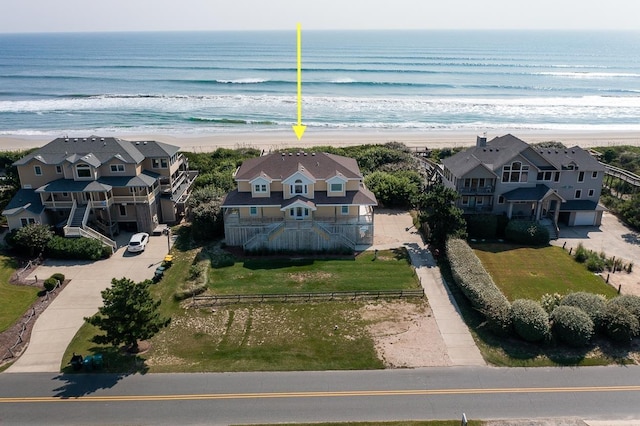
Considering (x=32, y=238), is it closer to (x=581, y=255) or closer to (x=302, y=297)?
(x=302, y=297)

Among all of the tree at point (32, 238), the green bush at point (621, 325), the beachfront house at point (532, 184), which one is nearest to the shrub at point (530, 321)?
the green bush at point (621, 325)

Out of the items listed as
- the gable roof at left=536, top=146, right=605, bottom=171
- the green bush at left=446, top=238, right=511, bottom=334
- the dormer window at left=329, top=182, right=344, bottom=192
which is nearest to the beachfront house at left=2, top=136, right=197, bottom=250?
the dormer window at left=329, top=182, right=344, bottom=192

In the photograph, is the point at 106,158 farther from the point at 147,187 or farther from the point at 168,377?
the point at 168,377

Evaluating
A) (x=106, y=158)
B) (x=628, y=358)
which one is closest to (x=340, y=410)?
(x=628, y=358)

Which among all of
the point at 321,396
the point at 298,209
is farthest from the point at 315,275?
the point at 321,396

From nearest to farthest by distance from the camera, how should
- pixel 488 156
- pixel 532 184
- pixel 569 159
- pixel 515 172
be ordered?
pixel 515 172
pixel 532 184
pixel 569 159
pixel 488 156

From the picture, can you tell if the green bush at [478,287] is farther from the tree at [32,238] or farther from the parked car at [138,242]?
the tree at [32,238]
